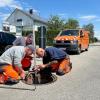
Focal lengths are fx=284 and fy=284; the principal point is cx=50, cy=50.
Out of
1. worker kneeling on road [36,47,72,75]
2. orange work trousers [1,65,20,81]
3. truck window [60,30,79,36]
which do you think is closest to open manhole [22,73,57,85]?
worker kneeling on road [36,47,72,75]

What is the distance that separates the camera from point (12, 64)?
8.43 m

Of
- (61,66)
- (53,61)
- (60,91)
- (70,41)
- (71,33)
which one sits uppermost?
(71,33)

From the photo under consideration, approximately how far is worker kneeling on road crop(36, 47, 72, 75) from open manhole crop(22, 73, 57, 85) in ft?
0.71

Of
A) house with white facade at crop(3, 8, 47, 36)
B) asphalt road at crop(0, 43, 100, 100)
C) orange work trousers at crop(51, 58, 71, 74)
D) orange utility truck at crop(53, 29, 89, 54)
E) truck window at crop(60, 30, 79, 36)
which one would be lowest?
asphalt road at crop(0, 43, 100, 100)

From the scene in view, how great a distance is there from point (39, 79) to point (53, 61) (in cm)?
76

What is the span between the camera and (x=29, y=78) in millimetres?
9180

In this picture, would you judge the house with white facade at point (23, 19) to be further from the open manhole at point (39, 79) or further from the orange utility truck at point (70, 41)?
the open manhole at point (39, 79)

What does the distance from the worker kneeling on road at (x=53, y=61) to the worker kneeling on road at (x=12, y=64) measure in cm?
70

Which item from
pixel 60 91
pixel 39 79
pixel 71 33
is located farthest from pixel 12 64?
pixel 71 33

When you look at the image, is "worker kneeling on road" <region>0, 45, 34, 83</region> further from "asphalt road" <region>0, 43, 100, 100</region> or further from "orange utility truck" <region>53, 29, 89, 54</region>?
"orange utility truck" <region>53, 29, 89, 54</region>

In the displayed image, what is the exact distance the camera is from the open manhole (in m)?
9.01

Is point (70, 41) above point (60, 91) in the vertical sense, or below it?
above

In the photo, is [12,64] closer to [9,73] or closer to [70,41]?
[9,73]

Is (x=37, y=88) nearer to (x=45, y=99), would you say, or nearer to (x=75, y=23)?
(x=45, y=99)
